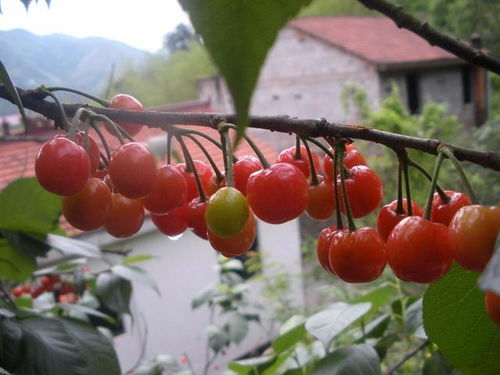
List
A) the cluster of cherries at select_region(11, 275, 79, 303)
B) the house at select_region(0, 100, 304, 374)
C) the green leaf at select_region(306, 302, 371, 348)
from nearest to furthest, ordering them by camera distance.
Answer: the green leaf at select_region(306, 302, 371, 348) < the cluster of cherries at select_region(11, 275, 79, 303) < the house at select_region(0, 100, 304, 374)

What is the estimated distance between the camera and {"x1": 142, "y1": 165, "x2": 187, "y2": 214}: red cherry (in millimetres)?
691

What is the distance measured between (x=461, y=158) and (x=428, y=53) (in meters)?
14.5

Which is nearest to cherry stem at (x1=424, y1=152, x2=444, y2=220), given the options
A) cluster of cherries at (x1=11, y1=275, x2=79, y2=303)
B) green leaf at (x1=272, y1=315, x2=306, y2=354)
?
green leaf at (x1=272, y1=315, x2=306, y2=354)

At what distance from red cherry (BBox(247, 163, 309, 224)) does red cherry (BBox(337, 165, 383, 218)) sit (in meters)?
0.07

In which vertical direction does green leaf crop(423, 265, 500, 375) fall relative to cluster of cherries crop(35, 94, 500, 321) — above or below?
below

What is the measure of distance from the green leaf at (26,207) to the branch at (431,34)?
2.71 ft

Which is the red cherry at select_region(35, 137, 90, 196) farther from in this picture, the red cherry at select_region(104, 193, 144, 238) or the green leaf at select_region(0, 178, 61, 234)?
the green leaf at select_region(0, 178, 61, 234)

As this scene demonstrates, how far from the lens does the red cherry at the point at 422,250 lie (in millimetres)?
537

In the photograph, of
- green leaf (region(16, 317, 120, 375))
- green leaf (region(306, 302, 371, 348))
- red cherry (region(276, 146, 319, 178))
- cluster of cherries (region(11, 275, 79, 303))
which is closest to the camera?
red cherry (region(276, 146, 319, 178))

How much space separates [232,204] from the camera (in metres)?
0.59

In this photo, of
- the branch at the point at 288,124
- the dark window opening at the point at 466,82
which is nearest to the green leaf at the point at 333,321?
the branch at the point at 288,124

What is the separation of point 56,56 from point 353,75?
11.0m

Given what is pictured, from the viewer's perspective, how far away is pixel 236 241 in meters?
0.65

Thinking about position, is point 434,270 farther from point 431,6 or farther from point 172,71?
point 172,71
